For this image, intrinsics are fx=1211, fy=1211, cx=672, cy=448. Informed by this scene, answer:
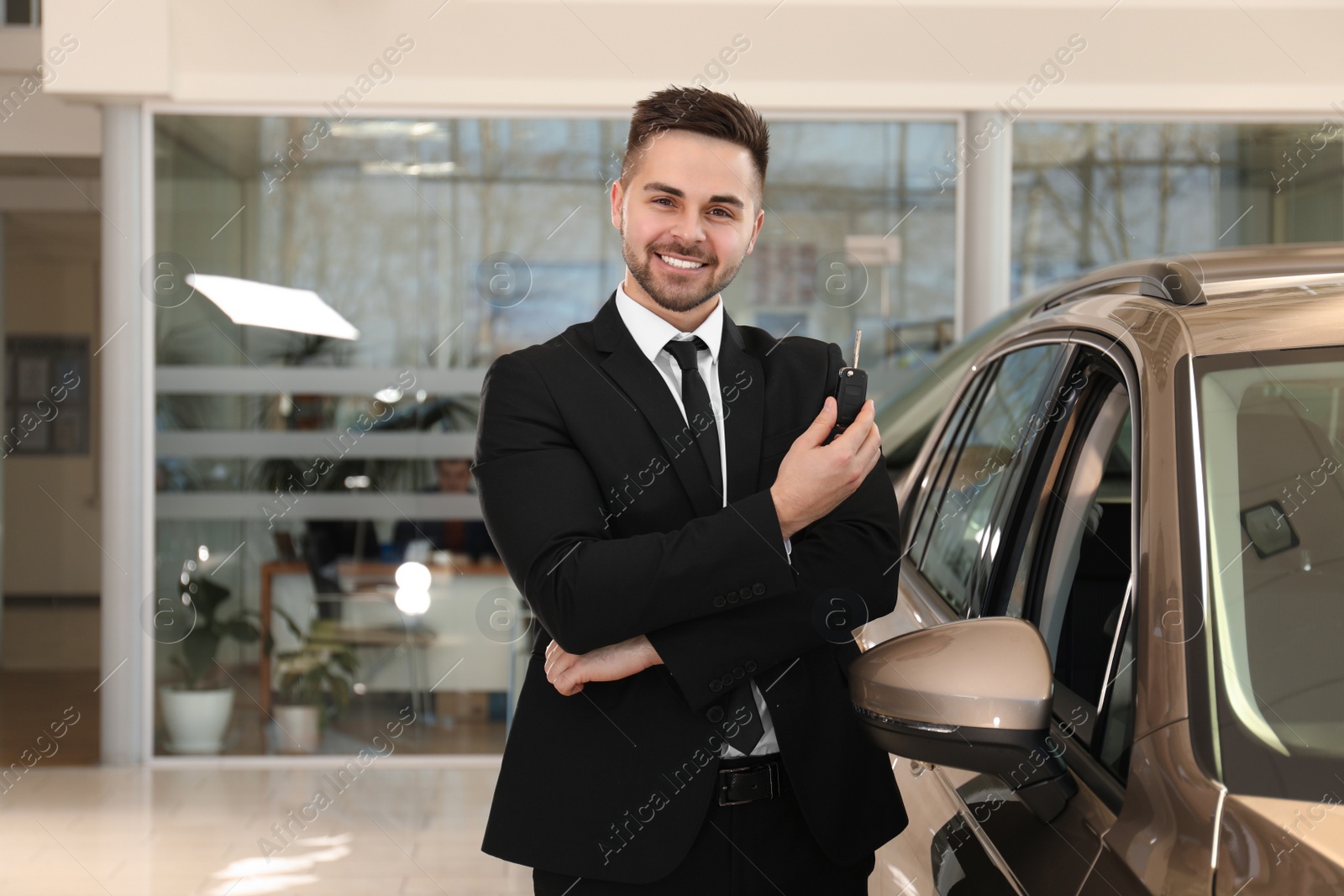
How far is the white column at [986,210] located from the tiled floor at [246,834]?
9.44 feet

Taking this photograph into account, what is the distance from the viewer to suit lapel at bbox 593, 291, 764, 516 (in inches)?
55.1

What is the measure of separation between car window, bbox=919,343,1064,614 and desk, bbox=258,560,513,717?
10.4 ft

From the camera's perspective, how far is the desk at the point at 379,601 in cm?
508

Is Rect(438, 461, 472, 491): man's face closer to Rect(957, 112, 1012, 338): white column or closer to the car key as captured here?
Rect(957, 112, 1012, 338): white column

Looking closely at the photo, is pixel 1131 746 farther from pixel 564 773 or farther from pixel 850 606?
pixel 564 773

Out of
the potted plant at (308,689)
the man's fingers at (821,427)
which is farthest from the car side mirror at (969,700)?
the potted plant at (308,689)

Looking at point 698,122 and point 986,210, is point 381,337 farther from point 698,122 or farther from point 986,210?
point 698,122

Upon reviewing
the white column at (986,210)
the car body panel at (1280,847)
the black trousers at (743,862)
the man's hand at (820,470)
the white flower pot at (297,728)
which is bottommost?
the white flower pot at (297,728)

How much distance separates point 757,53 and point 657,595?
4020mm

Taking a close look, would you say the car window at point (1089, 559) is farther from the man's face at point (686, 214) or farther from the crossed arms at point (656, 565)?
the man's face at point (686, 214)

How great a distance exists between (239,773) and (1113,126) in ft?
14.9

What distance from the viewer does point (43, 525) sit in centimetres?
1017

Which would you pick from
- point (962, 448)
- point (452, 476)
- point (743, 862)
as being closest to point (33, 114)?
point (452, 476)

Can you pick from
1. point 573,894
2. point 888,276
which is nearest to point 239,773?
point 888,276
